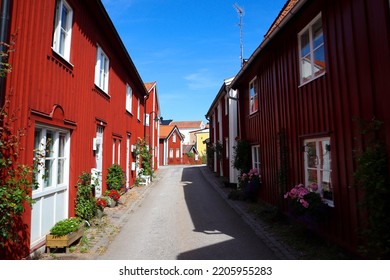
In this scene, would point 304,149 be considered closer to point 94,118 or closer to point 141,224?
point 141,224

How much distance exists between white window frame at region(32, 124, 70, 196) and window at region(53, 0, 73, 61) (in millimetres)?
1825

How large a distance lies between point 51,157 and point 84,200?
1.68m

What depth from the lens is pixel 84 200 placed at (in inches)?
281

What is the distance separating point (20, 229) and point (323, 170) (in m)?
5.75

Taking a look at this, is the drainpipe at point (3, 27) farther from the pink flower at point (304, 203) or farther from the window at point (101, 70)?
the pink flower at point (304, 203)

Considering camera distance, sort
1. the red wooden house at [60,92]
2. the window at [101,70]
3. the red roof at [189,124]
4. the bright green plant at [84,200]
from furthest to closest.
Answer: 1. the red roof at [189,124]
2. the window at [101,70]
3. the bright green plant at [84,200]
4. the red wooden house at [60,92]

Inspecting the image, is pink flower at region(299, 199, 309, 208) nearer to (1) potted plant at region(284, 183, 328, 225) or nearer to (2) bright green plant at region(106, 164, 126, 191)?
(1) potted plant at region(284, 183, 328, 225)

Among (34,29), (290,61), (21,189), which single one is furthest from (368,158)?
(34,29)

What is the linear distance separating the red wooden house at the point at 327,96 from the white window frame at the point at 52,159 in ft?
16.9

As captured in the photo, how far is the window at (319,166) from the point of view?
5.82 m

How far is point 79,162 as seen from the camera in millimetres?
7344

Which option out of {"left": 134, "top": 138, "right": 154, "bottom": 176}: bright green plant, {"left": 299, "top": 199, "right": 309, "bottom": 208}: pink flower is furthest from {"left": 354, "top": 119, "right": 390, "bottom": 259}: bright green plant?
{"left": 134, "top": 138, "right": 154, "bottom": 176}: bright green plant

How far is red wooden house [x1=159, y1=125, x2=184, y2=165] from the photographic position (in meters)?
44.0

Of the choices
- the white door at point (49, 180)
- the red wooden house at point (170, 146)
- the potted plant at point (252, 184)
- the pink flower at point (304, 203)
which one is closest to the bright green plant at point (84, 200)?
the white door at point (49, 180)
